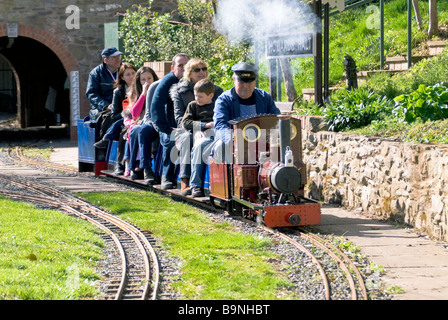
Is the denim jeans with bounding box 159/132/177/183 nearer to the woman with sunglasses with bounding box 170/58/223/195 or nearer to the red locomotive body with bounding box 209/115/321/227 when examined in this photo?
the woman with sunglasses with bounding box 170/58/223/195

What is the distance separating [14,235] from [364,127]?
15.5ft

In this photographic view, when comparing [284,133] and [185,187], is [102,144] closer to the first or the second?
[185,187]

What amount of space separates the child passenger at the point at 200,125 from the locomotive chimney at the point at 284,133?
1.49 metres

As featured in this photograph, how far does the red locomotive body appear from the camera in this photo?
8.16m

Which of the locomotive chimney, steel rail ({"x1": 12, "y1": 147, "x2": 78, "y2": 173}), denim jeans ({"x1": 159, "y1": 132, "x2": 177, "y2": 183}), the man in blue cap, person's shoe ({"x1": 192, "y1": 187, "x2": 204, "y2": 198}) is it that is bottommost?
person's shoe ({"x1": 192, "y1": 187, "x2": 204, "y2": 198})

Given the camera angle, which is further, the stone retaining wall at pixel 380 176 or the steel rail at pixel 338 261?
the stone retaining wall at pixel 380 176

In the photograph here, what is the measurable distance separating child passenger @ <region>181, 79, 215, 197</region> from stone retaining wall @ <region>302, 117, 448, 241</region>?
5.46ft

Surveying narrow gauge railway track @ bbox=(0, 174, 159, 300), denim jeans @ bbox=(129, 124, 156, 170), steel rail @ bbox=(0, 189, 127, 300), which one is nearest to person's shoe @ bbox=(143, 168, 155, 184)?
denim jeans @ bbox=(129, 124, 156, 170)

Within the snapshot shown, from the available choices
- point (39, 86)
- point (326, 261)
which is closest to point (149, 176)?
point (326, 261)

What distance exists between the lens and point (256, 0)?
51.4 feet

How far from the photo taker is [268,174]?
8258mm

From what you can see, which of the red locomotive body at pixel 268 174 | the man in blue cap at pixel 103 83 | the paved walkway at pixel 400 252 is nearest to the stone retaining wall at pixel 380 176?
the paved walkway at pixel 400 252

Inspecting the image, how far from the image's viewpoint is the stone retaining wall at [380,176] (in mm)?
7891

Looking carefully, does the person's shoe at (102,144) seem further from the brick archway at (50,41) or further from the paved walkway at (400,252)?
the brick archway at (50,41)
